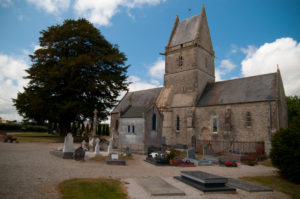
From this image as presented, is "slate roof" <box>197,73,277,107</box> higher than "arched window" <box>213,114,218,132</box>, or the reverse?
"slate roof" <box>197,73,277,107</box>

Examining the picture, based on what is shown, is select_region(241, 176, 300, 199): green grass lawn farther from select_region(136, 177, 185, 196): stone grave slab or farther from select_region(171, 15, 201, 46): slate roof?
select_region(171, 15, 201, 46): slate roof

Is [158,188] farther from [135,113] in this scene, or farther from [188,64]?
[188,64]

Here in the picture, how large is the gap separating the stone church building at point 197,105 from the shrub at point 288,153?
1073cm

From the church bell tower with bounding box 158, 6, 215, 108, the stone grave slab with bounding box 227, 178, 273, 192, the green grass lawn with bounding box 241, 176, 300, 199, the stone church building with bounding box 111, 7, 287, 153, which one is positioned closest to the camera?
the stone grave slab with bounding box 227, 178, 273, 192

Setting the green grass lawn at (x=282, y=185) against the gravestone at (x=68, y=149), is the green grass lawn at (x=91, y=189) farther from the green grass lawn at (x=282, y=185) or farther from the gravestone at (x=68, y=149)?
the gravestone at (x=68, y=149)

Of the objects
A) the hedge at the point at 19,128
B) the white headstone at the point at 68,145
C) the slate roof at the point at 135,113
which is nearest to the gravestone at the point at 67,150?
the white headstone at the point at 68,145

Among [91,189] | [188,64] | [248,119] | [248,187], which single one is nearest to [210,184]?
[248,187]

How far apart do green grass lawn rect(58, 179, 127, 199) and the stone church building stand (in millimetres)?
15369

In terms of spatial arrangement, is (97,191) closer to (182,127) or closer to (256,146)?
(256,146)

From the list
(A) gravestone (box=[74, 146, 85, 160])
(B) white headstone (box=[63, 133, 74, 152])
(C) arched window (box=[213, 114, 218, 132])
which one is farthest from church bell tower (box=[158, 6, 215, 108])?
(A) gravestone (box=[74, 146, 85, 160])

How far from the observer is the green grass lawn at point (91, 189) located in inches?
277

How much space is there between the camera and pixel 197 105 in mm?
30891

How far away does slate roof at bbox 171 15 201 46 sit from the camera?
35.6m

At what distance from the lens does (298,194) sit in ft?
29.5
